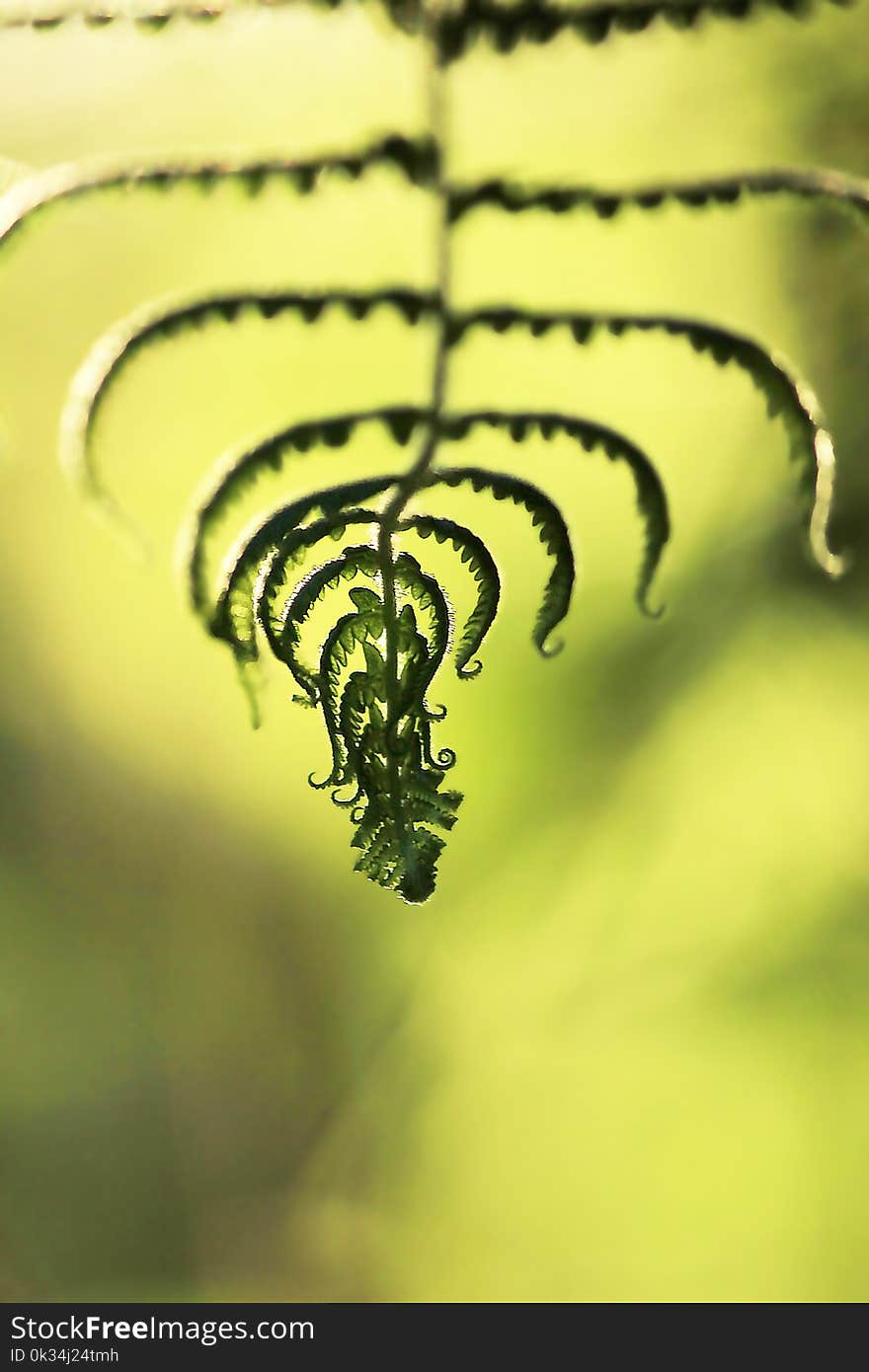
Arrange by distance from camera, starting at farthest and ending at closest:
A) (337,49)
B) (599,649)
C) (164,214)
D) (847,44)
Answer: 1. (164,214)
2. (599,649)
3. (337,49)
4. (847,44)

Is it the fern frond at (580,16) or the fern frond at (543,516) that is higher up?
the fern frond at (580,16)

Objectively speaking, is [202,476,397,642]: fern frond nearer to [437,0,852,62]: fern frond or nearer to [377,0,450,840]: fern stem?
[377,0,450,840]: fern stem

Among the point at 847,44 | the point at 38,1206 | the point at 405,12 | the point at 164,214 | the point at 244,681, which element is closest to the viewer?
the point at 405,12

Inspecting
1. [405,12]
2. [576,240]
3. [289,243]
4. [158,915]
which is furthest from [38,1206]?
[405,12]

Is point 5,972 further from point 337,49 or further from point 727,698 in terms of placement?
point 337,49

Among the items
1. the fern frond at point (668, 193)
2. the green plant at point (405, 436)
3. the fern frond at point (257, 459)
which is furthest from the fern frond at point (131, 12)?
the fern frond at point (257, 459)

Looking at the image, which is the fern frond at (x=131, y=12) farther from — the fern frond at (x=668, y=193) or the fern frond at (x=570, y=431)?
the fern frond at (x=570, y=431)
